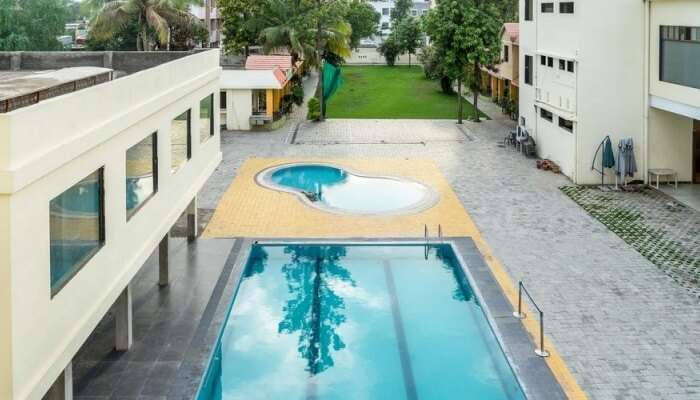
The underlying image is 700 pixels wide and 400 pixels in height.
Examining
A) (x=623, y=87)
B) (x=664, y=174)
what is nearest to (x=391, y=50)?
(x=623, y=87)

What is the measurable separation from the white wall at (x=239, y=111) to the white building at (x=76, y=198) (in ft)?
65.9

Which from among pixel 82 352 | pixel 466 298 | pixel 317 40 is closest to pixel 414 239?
pixel 466 298

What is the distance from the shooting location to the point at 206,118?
16.2 m

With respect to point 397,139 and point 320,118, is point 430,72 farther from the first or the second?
point 397,139

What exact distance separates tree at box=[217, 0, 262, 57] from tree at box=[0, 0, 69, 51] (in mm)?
9051

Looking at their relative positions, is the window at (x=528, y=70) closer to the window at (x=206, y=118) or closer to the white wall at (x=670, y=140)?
the white wall at (x=670, y=140)

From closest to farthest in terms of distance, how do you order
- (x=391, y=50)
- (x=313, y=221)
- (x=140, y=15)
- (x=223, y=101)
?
(x=313, y=221)
(x=140, y=15)
(x=223, y=101)
(x=391, y=50)

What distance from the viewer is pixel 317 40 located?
3769 centimetres

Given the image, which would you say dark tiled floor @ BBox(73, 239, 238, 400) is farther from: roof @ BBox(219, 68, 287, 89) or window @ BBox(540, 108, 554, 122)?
roof @ BBox(219, 68, 287, 89)

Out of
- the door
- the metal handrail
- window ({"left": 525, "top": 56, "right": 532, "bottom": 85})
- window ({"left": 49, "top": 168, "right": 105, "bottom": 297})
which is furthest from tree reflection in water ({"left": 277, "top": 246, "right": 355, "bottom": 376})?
window ({"left": 525, "top": 56, "right": 532, "bottom": 85})

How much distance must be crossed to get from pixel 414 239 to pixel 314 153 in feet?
38.2

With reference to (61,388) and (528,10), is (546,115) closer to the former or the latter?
(528,10)

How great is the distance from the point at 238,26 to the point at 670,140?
2787 cm

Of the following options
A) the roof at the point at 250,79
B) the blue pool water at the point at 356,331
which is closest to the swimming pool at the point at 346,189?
the blue pool water at the point at 356,331
